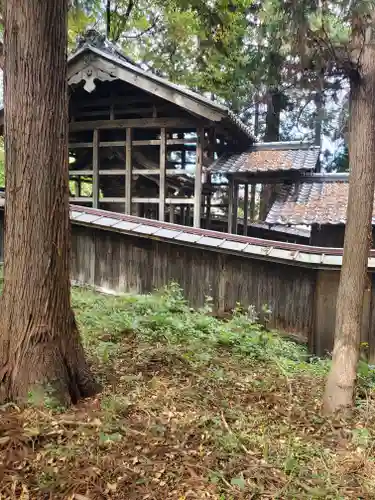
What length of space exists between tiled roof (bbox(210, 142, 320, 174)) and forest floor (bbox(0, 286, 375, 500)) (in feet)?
20.2

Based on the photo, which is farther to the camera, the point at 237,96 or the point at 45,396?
the point at 237,96

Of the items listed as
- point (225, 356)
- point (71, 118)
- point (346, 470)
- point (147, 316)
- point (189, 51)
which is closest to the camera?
point (346, 470)

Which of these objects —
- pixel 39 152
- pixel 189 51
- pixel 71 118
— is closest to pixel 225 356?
pixel 39 152

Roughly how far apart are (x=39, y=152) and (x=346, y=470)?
3219mm

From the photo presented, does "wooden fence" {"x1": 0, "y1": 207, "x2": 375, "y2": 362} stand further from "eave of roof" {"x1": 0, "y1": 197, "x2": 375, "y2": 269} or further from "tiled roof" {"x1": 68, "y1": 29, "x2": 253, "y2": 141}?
"tiled roof" {"x1": 68, "y1": 29, "x2": 253, "y2": 141}

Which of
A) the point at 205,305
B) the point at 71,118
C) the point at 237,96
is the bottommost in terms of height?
the point at 205,305

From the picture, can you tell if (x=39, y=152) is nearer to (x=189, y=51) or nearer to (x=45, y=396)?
(x=45, y=396)

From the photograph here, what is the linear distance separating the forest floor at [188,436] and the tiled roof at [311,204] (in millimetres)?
4516

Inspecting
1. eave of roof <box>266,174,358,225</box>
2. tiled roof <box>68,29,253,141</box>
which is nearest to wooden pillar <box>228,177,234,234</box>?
tiled roof <box>68,29,253,141</box>

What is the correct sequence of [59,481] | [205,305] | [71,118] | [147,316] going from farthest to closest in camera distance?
[71,118] < [205,305] < [147,316] < [59,481]

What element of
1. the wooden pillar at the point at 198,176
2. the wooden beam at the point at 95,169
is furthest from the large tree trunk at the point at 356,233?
the wooden beam at the point at 95,169

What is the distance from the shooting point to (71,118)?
10992 millimetres

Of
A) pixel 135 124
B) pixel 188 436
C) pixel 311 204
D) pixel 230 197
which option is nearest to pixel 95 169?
pixel 135 124

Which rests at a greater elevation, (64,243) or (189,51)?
(189,51)
